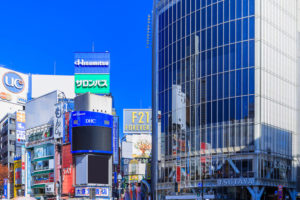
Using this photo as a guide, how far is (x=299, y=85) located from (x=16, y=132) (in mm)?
91095

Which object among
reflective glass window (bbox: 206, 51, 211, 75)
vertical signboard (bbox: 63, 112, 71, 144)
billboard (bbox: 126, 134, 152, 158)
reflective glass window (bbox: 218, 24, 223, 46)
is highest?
reflective glass window (bbox: 218, 24, 223, 46)

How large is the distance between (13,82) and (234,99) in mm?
129180

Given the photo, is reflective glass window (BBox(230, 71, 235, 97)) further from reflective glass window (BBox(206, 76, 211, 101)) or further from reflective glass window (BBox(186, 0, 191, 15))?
reflective glass window (BBox(186, 0, 191, 15))

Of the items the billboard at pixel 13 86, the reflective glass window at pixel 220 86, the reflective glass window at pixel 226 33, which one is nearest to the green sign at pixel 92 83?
the reflective glass window at pixel 220 86

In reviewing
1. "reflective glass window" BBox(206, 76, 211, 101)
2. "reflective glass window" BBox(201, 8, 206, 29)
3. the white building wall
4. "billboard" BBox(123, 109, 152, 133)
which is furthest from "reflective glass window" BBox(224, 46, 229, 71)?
"billboard" BBox(123, 109, 152, 133)

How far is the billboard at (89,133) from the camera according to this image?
108 m

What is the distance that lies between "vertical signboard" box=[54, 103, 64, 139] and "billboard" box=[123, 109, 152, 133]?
4107cm

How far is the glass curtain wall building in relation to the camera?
240 feet

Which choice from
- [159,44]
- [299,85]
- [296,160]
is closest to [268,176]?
[296,160]

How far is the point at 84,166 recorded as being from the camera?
354ft

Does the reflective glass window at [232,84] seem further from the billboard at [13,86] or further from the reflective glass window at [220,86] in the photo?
the billboard at [13,86]

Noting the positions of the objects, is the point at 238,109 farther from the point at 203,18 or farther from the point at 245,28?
the point at 203,18

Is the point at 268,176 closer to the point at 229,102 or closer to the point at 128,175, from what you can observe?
the point at 229,102

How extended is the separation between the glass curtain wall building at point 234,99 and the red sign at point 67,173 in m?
29.4
